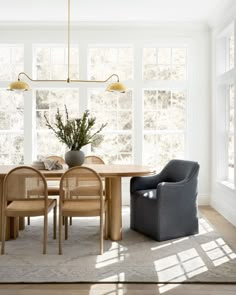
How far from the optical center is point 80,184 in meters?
3.91

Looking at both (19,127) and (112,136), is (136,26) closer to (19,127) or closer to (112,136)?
(112,136)

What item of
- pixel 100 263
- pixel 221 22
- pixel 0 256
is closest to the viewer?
pixel 100 263

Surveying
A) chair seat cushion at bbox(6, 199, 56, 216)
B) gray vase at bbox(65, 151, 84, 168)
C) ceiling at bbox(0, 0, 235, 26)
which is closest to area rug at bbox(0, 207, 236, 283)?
chair seat cushion at bbox(6, 199, 56, 216)

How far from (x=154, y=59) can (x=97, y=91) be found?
1.14 meters

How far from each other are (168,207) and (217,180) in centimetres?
200

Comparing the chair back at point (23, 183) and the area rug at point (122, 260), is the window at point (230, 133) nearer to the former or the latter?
the area rug at point (122, 260)

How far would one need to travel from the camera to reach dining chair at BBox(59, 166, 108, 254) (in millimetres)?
3881

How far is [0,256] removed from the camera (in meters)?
3.92

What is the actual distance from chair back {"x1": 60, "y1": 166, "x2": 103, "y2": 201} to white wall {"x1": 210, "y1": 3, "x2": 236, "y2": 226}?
2.29m

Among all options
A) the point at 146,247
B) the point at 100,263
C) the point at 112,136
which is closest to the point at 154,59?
the point at 112,136

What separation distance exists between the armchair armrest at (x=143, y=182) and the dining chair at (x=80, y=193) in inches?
43.8

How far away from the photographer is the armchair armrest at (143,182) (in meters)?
5.05

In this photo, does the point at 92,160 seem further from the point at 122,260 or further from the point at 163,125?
the point at 122,260

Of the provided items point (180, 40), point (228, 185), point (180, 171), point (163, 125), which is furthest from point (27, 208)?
point (180, 40)
